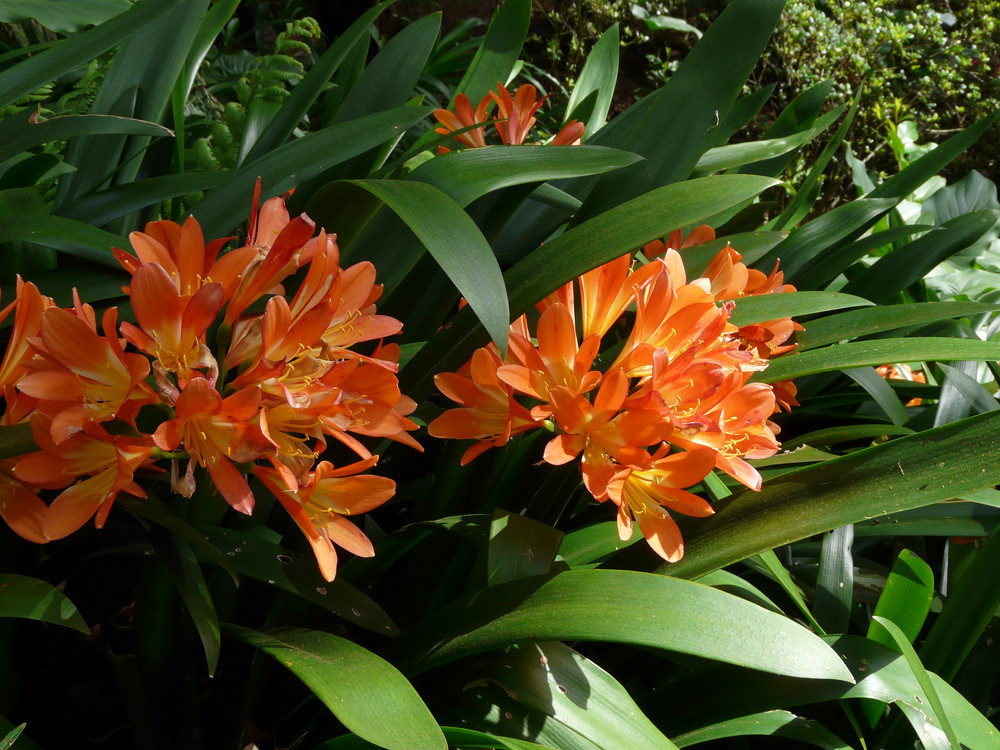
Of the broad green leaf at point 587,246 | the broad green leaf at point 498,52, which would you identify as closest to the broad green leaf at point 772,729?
the broad green leaf at point 587,246

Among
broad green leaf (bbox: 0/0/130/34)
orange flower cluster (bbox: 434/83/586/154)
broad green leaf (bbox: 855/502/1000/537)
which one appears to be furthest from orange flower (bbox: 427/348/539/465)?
broad green leaf (bbox: 0/0/130/34)

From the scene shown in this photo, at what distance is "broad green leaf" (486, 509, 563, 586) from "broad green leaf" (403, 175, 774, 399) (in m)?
0.19

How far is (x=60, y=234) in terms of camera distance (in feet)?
2.76

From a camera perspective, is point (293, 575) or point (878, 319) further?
point (878, 319)

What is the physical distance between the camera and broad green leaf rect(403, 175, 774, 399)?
31.4 inches

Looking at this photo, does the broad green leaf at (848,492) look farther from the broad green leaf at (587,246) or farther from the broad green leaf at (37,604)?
the broad green leaf at (37,604)

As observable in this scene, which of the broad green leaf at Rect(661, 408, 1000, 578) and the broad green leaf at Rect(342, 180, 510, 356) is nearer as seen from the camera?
the broad green leaf at Rect(342, 180, 510, 356)

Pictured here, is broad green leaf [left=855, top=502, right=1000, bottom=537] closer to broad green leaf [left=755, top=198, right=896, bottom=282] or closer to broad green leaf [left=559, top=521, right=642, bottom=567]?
broad green leaf [left=559, top=521, right=642, bottom=567]

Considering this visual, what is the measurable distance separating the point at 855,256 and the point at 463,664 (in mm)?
1068

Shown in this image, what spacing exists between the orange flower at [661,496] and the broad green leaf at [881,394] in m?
0.64

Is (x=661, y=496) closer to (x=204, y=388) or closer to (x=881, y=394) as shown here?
(x=204, y=388)

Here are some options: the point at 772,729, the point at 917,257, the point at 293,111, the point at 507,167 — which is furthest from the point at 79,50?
the point at 917,257

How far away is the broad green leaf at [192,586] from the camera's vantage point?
0.63 m

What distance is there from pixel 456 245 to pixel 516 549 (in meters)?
0.29
